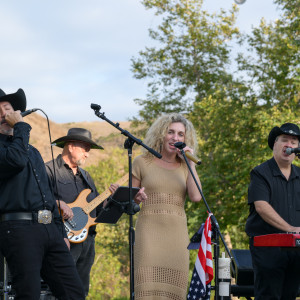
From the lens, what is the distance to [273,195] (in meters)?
5.04

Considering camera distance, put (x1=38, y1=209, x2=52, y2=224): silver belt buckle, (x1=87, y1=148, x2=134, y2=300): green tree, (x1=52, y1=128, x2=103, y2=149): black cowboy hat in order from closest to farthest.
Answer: (x1=38, y1=209, x2=52, y2=224): silver belt buckle < (x1=52, y1=128, x2=103, y2=149): black cowboy hat < (x1=87, y1=148, x2=134, y2=300): green tree

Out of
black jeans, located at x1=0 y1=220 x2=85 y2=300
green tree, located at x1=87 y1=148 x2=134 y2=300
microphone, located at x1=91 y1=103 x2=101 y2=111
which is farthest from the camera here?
green tree, located at x1=87 y1=148 x2=134 y2=300

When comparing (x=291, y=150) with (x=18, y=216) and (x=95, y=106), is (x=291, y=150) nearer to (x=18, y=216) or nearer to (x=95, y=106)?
(x=95, y=106)

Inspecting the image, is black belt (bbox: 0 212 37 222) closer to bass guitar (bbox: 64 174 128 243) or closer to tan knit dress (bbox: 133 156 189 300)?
tan knit dress (bbox: 133 156 189 300)

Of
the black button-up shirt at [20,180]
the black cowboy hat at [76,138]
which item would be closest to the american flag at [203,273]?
the black button-up shirt at [20,180]

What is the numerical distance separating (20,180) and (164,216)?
136 cm

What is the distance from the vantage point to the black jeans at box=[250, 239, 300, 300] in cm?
482

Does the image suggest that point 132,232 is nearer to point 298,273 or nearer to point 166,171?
point 166,171

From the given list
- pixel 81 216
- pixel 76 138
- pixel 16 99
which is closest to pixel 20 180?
pixel 16 99

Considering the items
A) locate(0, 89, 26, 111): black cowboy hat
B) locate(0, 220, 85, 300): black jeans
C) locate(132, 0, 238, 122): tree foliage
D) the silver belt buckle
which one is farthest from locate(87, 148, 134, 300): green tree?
the silver belt buckle

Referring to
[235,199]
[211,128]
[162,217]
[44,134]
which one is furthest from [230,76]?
[44,134]

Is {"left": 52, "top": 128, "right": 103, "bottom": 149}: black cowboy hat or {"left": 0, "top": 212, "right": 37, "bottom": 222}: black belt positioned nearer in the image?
{"left": 0, "top": 212, "right": 37, "bottom": 222}: black belt

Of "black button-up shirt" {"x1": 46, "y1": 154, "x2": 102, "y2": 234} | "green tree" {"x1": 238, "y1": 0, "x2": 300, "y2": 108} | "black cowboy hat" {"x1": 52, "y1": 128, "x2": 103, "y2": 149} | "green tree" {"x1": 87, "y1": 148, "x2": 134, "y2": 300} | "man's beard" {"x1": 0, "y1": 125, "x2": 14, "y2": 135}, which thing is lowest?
"green tree" {"x1": 87, "y1": 148, "x2": 134, "y2": 300}

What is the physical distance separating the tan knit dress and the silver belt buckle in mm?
1008
